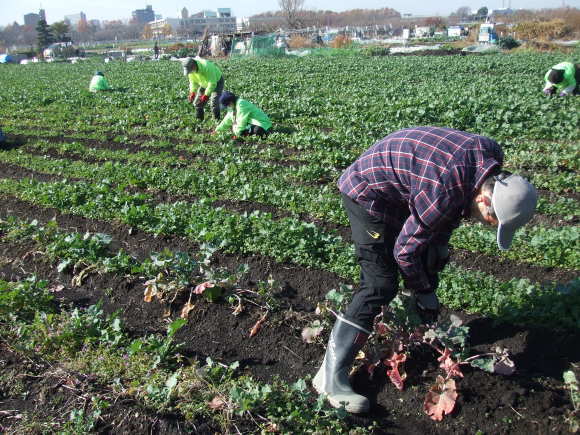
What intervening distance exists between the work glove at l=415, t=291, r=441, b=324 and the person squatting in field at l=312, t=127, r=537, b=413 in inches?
4.5

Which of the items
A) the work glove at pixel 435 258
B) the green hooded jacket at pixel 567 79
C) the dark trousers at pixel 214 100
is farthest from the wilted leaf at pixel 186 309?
the green hooded jacket at pixel 567 79

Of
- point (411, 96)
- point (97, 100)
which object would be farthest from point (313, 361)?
point (97, 100)

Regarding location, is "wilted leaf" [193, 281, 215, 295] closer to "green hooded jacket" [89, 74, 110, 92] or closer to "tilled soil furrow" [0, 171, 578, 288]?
"tilled soil furrow" [0, 171, 578, 288]

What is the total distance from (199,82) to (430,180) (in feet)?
31.7

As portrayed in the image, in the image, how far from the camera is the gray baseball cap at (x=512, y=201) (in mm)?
2307

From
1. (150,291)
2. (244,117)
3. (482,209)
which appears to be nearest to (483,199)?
(482,209)

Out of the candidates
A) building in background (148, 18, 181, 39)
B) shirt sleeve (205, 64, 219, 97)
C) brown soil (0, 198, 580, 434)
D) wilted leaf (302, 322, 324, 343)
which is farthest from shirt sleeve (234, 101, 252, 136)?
building in background (148, 18, 181, 39)

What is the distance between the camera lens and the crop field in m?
3.08

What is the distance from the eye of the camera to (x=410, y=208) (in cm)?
264

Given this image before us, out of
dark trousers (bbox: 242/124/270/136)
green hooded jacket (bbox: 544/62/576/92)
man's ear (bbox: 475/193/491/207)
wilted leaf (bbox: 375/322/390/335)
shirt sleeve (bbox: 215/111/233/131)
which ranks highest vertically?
man's ear (bbox: 475/193/491/207)

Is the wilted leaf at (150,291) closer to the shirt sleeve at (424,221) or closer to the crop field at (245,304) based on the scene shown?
the crop field at (245,304)

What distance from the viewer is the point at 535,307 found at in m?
3.68

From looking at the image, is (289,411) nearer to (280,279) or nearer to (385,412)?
(385,412)

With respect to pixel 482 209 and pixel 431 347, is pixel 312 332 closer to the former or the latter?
pixel 431 347
